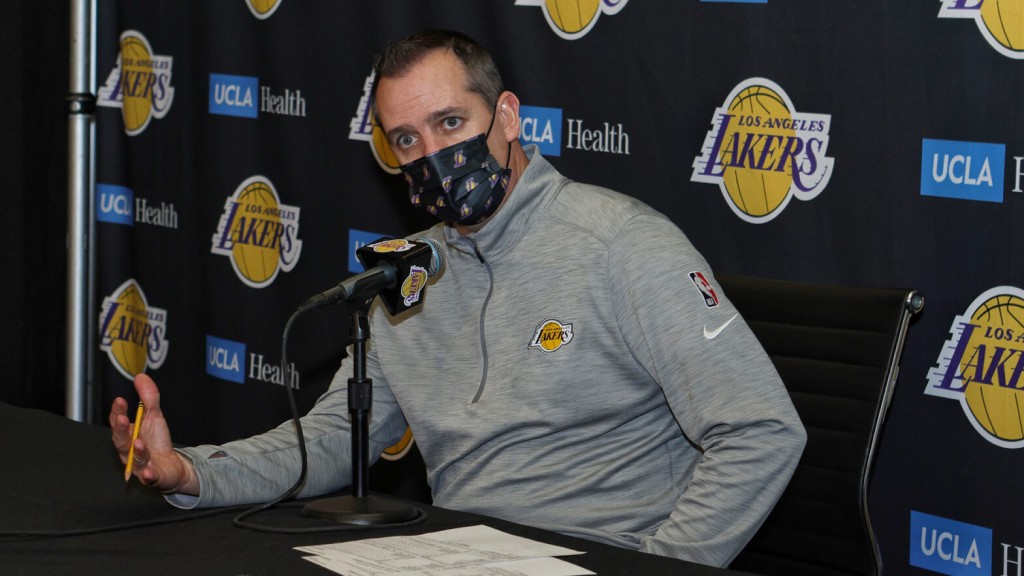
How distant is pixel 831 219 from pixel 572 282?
76cm

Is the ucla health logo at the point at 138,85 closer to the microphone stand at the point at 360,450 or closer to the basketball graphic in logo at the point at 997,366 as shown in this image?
the microphone stand at the point at 360,450

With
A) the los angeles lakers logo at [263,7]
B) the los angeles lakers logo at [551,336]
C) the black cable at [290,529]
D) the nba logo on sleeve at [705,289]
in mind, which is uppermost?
the los angeles lakers logo at [263,7]

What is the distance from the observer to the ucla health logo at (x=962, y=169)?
6.75 ft

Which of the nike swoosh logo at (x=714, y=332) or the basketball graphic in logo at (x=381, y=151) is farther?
the basketball graphic in logo at (x=381, y=151)

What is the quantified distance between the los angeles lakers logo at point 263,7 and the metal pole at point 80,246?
1.60ft

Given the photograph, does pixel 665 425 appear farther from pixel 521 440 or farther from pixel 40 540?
pixel 40 540

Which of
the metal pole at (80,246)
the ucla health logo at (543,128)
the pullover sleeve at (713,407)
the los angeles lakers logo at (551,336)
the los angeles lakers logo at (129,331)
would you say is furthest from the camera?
the los angeles lakers logo at (129,331)

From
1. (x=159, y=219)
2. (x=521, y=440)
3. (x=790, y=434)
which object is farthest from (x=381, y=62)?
(x=159, y=219)

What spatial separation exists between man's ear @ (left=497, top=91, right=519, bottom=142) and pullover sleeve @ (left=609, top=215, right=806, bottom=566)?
389 mm

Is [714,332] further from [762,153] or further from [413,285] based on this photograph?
[762,153]

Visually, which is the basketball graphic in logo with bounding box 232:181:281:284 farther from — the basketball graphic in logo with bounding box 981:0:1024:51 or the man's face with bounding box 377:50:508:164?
the basketball graphic in logo with bounding box 981:0:1024:51

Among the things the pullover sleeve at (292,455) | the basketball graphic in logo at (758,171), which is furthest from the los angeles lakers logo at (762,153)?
the pullover sleeve at (292,455)

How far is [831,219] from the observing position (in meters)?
2.27

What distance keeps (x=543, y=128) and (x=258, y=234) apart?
1.08 m
